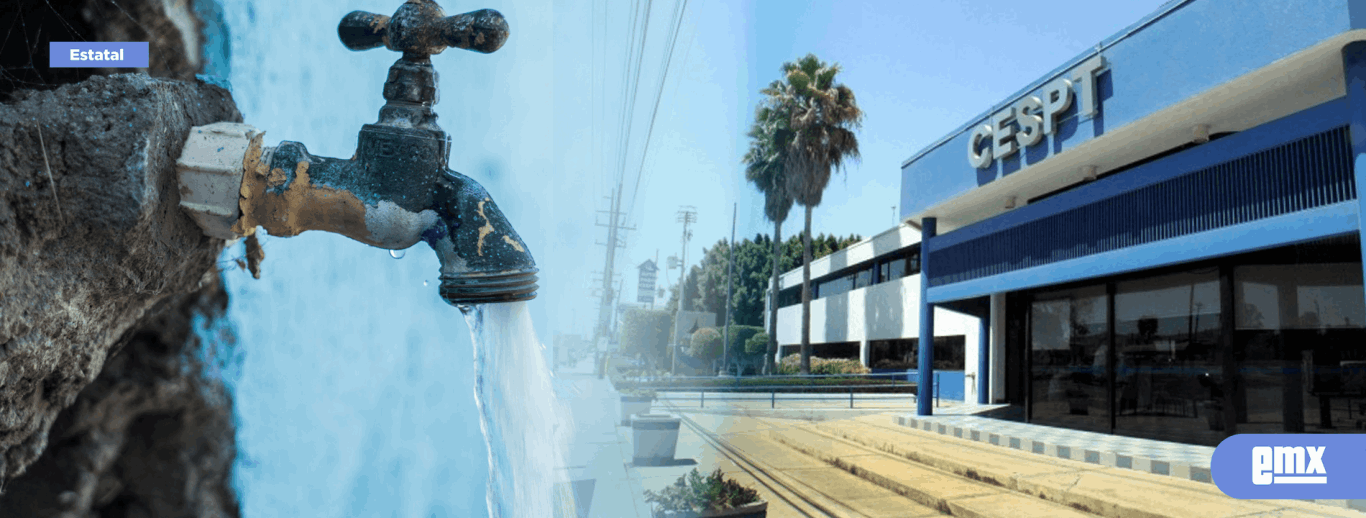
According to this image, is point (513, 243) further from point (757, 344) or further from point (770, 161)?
point (770, 161)

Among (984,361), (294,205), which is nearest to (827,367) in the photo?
(984,361)

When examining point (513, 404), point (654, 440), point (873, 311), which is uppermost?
point (873, 311)

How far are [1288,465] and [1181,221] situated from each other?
1.75 meters

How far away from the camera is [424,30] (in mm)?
1199

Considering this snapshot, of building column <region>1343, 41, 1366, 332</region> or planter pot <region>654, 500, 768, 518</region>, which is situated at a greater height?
building column <region>1343, 41, 1366, 332</region>

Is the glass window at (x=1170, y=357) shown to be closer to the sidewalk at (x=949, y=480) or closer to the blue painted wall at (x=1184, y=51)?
the sidewalk at (x=949, y=480)

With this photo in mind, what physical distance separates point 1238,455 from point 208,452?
5.30 metres

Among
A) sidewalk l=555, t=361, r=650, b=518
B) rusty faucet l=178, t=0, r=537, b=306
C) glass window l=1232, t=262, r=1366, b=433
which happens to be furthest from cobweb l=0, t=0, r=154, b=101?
glass window l=1232, t=262, r=1366, b=433

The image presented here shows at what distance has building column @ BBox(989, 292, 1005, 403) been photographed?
9.98 m

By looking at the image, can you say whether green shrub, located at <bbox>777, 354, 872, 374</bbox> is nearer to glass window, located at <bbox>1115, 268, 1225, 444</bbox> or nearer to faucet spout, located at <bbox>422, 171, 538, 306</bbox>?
glass window, located at <bbox>1115, 268, 1225, 444</bbox>

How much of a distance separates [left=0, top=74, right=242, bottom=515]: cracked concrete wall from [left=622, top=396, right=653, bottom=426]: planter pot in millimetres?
3088

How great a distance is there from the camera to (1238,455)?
4.08m

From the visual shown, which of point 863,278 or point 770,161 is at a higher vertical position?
point 770,161

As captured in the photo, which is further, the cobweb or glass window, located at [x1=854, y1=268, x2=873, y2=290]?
glass window, located at [x1=854, y1=268, x2=873, y2=290]
